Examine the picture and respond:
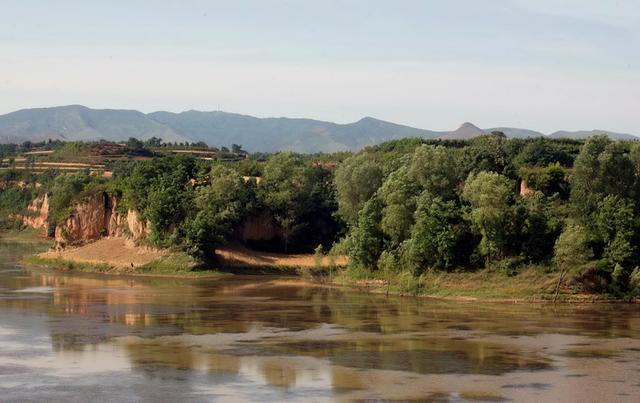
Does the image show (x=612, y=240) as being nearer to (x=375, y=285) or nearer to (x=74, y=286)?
(x=375, y=285)

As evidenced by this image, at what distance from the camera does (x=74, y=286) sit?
71.8 meters

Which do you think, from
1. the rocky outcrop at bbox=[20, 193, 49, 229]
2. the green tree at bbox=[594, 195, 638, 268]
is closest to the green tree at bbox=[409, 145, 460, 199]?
the green tree at bbox=[594, 195, 638, 268]

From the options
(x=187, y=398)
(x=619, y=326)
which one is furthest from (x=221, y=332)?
(x=619, y=326)

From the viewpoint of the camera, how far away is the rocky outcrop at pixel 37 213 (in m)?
127

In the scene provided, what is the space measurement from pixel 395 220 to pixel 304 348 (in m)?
25.1

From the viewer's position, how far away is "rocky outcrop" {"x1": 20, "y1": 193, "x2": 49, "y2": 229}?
127 metres

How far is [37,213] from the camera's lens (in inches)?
5128

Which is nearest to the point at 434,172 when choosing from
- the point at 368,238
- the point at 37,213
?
the point at 368,238

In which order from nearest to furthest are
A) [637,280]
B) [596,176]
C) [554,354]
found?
[554,354]
[637,280]
[596,176]

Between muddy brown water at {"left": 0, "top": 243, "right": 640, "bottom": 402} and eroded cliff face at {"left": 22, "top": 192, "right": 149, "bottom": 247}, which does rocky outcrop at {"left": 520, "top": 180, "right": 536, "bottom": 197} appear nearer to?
muddy brown water at {"left": 0, "top": 243, "right": 640, "bottom": 402}

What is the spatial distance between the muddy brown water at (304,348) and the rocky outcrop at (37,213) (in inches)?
2426

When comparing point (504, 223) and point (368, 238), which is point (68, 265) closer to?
point (368, 238)

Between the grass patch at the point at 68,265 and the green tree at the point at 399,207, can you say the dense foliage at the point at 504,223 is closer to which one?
the green tree at the point at 399,207

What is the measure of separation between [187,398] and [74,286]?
39.9m
